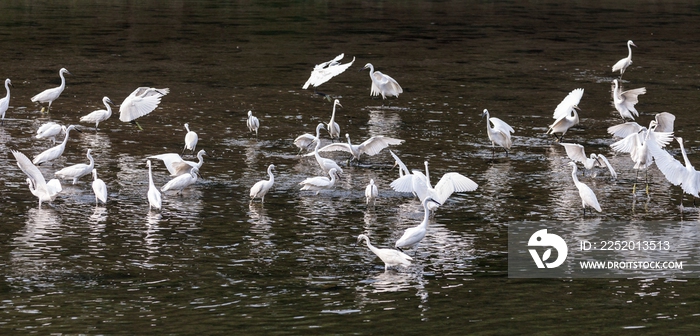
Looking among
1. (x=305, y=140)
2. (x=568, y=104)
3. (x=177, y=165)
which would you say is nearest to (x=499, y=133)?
(x=568, y=104)

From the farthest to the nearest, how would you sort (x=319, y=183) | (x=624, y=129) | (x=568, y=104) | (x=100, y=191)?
(x=568, y=104), (x=624, y=129), (x=319, y=183), (x=100, y=191)

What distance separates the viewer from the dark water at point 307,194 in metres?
10.9

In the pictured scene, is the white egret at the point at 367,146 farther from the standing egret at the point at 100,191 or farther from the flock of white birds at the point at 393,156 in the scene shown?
the standing egret at the point at 100,191

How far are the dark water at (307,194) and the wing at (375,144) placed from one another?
0.34 m

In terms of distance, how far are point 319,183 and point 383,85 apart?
8.52 meters

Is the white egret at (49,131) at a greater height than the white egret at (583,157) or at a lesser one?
greater

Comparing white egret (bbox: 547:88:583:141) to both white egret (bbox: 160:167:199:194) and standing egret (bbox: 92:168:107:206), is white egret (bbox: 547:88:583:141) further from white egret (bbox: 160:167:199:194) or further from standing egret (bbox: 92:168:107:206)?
standing egret (bbox: 92:168:107:206)

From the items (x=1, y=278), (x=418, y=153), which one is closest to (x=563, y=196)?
(x=418, y=153)

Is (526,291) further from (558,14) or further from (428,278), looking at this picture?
(558,14)

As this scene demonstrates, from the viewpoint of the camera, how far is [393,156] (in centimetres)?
1706

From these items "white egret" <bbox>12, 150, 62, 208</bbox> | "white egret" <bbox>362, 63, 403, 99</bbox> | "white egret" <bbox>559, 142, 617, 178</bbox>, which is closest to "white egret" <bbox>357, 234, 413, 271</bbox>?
"white egret" <bbox>12, 150, 62, 208</bbox>

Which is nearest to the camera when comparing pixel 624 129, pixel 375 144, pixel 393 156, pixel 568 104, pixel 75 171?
pixel 75 171

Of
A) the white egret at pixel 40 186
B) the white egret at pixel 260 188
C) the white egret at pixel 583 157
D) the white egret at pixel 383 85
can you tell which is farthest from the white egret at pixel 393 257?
the white egret at pixel 383 85

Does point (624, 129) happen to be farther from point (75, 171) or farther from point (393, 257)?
point (75, 171)
